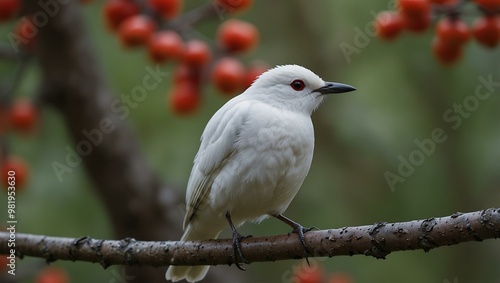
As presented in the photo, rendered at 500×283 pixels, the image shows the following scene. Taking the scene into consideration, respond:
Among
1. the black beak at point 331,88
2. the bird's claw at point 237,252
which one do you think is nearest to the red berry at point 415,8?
the black beak at point 331,88

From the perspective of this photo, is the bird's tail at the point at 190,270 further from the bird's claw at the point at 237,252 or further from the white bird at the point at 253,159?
the bird's claw at the point at 237,252

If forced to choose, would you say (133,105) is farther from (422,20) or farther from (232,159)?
(422,20)

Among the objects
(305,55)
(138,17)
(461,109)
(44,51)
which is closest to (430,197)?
(461,109)

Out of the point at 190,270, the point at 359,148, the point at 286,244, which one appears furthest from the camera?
the point at 359,148

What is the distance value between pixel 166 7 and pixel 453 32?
170 cm

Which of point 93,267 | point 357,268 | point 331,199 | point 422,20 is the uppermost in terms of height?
point 422,20

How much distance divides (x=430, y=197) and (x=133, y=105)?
2.20m

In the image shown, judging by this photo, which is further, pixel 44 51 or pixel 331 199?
pixel 331 199

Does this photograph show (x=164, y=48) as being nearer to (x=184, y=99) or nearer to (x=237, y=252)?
(x=184, y=99)

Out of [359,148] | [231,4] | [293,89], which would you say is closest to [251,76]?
[231,4]

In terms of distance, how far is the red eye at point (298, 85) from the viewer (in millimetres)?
4004

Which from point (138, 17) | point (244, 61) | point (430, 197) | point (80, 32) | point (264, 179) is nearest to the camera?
point (264, 179)

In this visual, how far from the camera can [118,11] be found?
15.1 feet

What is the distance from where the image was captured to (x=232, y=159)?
366 centimetres
